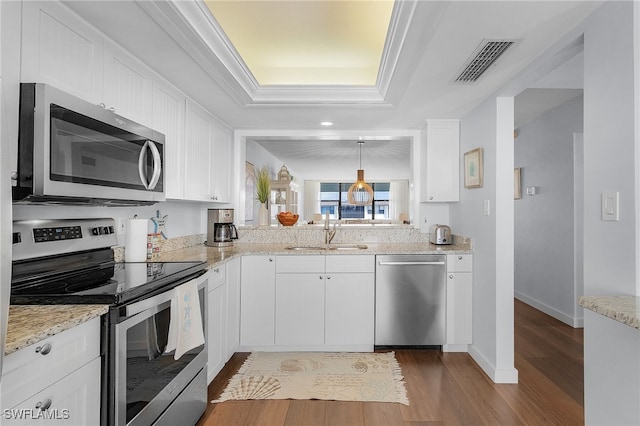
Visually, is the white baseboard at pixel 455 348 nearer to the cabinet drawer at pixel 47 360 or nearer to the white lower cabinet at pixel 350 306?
the white lower cabinet at pixel 350 306

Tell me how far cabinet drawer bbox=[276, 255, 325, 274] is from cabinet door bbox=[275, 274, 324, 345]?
0.04m

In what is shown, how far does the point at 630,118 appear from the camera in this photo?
142 cm

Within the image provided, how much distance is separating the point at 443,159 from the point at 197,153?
2300mm

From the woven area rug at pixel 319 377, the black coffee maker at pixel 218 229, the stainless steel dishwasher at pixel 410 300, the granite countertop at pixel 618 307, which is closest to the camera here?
the granite countertop at pixel 618 307

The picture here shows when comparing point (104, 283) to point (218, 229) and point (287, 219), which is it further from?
point (287, 219)

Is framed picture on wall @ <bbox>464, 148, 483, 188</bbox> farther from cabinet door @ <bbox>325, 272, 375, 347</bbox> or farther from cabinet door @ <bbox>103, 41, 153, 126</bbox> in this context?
cabinet door @ <bbox>103, 41, 153, 126</bbox>

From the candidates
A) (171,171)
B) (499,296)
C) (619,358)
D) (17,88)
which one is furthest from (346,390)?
(17,88)

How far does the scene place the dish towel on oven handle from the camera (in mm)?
1762

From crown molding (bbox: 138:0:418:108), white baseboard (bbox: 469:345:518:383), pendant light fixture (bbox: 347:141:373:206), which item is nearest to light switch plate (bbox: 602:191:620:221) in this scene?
crown molding (bbox: 138:0:418:108)

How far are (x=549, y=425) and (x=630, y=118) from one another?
175cm

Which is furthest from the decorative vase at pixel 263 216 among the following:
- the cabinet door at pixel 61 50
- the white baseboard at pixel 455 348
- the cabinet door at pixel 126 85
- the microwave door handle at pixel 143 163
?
the cabinet door at pixel 61 50

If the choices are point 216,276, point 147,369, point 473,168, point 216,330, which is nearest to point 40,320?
point 147,369

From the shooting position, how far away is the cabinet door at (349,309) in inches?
126

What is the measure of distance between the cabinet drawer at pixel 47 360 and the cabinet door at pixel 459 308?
109 inches
